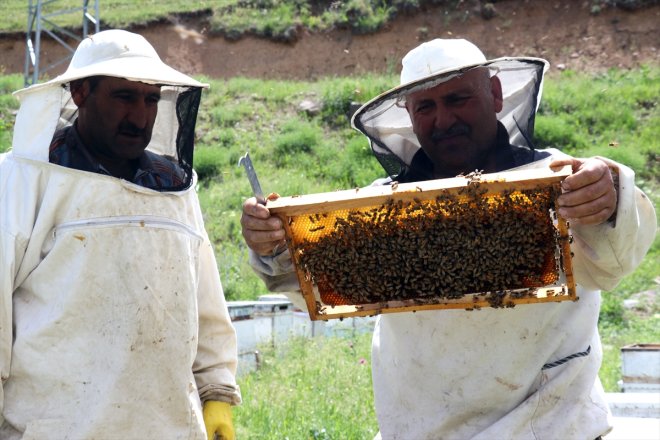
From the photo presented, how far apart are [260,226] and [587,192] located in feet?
3.96

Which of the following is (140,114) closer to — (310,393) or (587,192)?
(587,192)

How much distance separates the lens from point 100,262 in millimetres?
3662

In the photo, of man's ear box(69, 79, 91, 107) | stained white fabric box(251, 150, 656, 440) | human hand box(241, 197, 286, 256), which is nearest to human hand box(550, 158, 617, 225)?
stained white fabric box(251, 150, 656, 440)

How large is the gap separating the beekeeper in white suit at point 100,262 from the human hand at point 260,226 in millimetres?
555

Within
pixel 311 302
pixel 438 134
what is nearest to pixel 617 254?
pixel 438 134

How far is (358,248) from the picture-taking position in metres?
3.44

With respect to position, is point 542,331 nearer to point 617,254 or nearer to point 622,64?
point 617,254

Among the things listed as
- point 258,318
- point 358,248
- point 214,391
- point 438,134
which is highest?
point 438,134

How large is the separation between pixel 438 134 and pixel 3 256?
1.87m

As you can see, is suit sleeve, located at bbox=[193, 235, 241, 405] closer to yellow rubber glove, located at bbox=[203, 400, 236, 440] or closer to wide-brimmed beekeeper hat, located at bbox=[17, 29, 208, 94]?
yellow rubber glove, located at bbox=[203, 400, 236, 440]

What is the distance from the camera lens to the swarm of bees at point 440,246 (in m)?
3.26

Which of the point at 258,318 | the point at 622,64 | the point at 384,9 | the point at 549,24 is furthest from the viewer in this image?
the point at 384,9

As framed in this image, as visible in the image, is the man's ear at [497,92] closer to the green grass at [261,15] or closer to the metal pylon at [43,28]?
the metal pylon at [43,28]

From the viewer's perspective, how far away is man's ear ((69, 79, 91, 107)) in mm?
3823
